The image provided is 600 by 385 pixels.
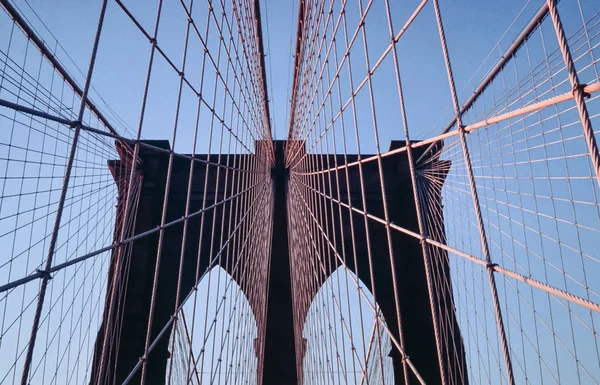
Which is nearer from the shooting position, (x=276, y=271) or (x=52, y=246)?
(x=52, y=246)

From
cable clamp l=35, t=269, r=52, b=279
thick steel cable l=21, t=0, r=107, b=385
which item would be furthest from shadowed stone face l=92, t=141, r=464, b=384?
cable clamp l=35, t=269, r=52, b=279

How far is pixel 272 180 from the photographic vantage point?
10797 mm

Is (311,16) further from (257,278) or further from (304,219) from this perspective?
(257,278)

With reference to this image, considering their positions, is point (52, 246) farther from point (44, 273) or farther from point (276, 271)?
point (276, 271)

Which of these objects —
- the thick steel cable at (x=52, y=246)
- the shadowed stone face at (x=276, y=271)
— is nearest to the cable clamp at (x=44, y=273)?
the thick steel cable at (x=52, y=246)

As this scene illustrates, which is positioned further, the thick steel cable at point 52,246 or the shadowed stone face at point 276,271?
the shadowed stone face at point 276,271

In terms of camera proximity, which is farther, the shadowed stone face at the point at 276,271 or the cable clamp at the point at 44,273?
the shadowed stone face at the point at 276,271

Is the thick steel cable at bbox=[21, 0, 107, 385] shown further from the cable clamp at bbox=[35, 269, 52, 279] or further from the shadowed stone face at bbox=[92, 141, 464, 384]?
the shadowed stone face at bbox=[92, 141, 464, 384]

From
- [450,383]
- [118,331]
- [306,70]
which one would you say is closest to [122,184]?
[118,331]

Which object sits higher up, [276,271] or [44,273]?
[44,273]

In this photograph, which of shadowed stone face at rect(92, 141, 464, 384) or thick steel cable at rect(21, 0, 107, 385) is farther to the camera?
shadowed stone face at rect(92, 141, 464, 384)

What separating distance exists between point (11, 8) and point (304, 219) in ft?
19.9

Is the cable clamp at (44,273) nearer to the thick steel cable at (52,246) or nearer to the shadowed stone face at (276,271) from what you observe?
the thick steel cable at (52,246)

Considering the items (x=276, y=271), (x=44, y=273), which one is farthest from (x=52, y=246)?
(x=276, y=271)
